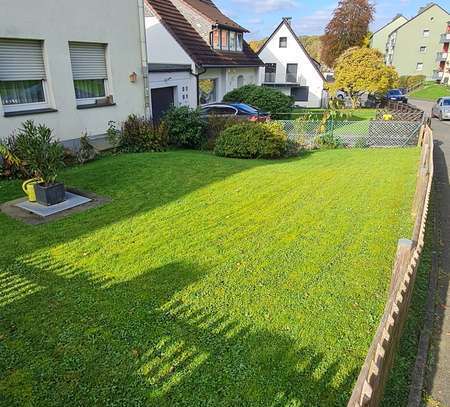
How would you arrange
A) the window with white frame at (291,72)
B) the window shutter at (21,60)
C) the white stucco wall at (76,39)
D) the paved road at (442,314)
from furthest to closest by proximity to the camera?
the window with white frame at (291,72) → the white stucco wall at (76,39) → the window shutter at (21,60) → the paved road at (442,314)

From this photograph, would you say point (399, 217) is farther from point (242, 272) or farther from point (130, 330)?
point (130, 330)

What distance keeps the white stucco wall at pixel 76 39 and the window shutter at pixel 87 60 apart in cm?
22

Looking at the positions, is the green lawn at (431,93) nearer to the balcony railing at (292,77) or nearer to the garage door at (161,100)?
the balcony railing at (292,77)

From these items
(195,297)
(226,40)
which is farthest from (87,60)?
(226,40)

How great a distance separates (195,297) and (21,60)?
8.48m

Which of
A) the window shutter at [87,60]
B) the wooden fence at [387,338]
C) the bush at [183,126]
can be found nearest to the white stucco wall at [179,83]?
the bush at [183,126]

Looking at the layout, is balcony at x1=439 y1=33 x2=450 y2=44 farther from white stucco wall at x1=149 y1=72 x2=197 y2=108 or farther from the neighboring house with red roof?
white stucco wall at x1=149 y1=72 x2=197 y2=108

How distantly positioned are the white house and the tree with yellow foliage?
22.3 feet

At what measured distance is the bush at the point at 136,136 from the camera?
11594 millimetres

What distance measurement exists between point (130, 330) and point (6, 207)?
→ 4.48m

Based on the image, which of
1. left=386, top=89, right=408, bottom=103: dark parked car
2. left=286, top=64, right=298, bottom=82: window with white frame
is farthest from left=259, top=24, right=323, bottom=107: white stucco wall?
left=386, top=89, right=408, bottom=103: dark parked car

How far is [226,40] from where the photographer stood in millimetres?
24062

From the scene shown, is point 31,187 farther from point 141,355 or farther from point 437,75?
point 437,75

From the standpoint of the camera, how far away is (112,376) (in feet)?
9.76
